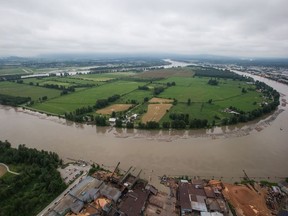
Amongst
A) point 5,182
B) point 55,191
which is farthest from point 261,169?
point 5,182

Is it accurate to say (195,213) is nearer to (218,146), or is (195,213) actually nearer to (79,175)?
(79,175)

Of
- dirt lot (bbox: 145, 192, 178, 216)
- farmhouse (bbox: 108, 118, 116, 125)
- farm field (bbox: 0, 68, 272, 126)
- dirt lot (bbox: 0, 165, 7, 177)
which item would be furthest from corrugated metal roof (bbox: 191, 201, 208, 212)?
farmhouse (bbox: 108, 118, 116, 125)

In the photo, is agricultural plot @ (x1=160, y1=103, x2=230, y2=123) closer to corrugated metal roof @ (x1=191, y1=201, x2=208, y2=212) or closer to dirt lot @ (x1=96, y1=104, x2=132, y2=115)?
dirt lot @ (x1=96, y1=104, x2=132, y2=115)

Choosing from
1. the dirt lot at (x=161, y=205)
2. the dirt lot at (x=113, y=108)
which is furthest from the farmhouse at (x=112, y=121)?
the dirt lot at (x=161, y=205)

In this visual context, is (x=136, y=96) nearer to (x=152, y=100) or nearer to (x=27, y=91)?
(x=152, y=100)

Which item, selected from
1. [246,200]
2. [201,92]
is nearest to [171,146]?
[246,200]
